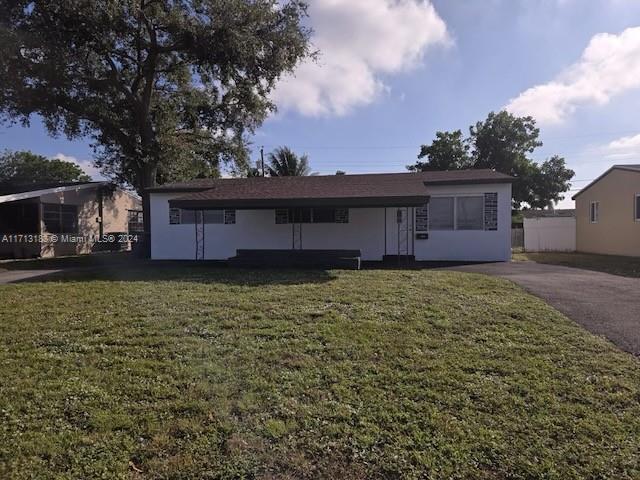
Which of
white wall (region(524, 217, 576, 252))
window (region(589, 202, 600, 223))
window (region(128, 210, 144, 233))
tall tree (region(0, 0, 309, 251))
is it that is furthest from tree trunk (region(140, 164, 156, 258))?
window (region(589, 202, 600, 223))

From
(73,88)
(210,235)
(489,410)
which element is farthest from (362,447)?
(73,88)

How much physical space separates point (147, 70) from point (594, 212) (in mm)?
22131

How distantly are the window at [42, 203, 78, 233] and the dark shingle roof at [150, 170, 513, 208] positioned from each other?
7632mm

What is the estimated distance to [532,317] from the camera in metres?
6.12

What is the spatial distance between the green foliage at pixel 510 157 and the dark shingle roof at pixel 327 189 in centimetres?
2144

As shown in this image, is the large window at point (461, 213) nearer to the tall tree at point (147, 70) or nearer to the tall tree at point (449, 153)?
the tall tree at point (147, 70)

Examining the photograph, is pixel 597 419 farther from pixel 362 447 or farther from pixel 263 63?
pixel 263 63

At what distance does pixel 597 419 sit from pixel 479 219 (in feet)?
37.3

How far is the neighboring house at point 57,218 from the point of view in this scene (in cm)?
1944

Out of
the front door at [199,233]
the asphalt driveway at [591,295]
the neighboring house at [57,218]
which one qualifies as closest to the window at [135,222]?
the neighboring house at [57,218]

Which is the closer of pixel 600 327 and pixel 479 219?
pixel 600 327

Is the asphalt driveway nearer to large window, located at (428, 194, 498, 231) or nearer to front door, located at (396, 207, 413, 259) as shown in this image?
large window, located at (428, 194, 498, 231)

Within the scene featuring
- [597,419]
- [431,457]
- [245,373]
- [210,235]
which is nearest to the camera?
[431,457]

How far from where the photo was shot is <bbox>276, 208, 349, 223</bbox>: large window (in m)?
15.0
